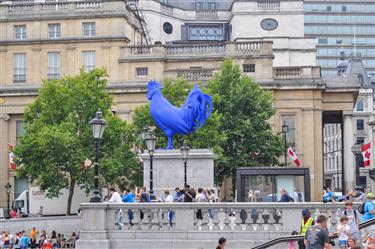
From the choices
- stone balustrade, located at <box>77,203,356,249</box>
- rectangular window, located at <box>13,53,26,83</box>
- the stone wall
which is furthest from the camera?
rectangular window, located at <box>13,53,26,83</box>

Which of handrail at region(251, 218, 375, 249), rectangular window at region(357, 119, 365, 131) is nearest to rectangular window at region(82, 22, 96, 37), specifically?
handrail at region(251, 218, 375, 249)

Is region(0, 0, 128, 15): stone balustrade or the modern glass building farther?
the modern glass building

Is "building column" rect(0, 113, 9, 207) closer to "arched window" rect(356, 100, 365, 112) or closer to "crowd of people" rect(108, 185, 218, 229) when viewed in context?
"crowd of people" rect(108, 185, 218, 229)

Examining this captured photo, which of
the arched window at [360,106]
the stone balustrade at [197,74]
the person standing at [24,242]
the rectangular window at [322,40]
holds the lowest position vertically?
the person standing at [24,242]

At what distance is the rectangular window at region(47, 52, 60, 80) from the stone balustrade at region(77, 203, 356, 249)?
154ft

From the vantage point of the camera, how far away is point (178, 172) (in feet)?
147

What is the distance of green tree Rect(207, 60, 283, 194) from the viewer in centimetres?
6981

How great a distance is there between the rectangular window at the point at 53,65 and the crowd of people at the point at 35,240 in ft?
87.2

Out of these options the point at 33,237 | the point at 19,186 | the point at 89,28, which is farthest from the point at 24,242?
the point at 89,28

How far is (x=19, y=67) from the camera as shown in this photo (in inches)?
3095

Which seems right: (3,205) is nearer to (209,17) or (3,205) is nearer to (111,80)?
(111,80)

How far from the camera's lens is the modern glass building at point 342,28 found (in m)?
164

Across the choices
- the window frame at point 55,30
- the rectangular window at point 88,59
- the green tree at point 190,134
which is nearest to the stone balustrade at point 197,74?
the green tree at point 190,134

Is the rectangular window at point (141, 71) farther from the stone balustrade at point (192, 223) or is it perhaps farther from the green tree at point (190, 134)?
the stone balustrade at point (192, 223)
